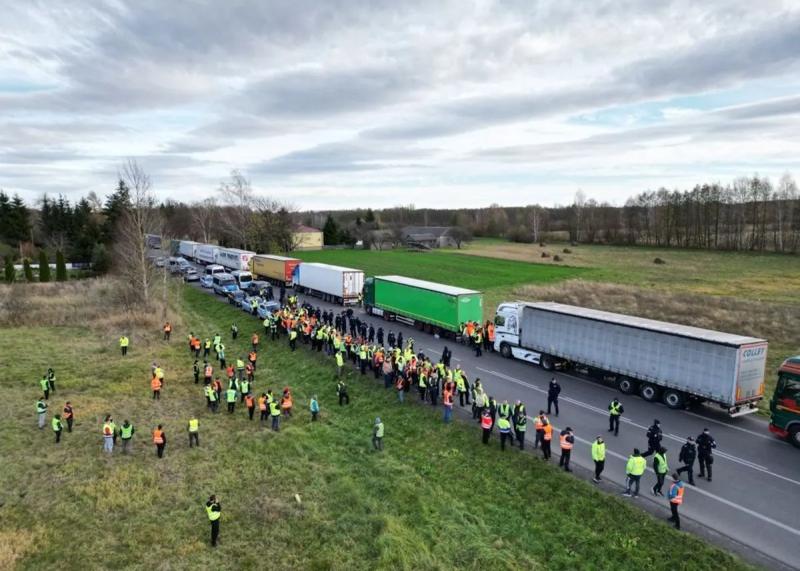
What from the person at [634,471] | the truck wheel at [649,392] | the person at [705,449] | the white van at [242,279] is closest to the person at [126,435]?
the person at [634,471]

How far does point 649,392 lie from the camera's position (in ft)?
69.7

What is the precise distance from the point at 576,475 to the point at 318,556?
296 inches

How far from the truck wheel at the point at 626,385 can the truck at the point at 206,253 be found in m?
56.2

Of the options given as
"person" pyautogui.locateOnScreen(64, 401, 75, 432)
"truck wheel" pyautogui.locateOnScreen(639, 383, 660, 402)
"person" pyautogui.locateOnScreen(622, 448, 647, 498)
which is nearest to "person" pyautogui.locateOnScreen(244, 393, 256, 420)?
"person" pyautogui.locateOnScreen(64, 401, 75, 432)

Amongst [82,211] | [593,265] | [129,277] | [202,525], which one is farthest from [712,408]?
[82,211]

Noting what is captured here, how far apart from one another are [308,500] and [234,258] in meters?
50.2

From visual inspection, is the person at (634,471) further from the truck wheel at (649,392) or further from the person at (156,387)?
the person at (156,387)

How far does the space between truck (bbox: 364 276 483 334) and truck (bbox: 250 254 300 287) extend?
46.9ft

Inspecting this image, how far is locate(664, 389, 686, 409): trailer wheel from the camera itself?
20.2 metres

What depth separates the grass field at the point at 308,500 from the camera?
12.4 m

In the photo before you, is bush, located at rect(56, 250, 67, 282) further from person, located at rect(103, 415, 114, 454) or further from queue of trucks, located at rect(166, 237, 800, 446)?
person, located at rect(103, 415, 114, 454)

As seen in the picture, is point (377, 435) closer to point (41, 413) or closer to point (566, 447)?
point (566, 447)

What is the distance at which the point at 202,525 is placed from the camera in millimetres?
14016

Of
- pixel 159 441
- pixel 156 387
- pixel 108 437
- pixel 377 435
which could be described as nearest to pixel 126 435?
pixel 108 437
